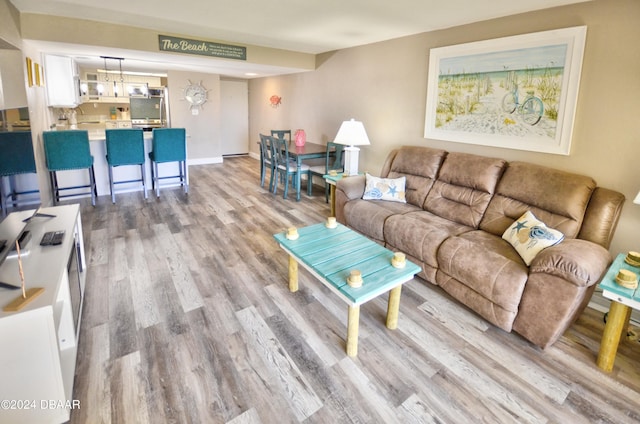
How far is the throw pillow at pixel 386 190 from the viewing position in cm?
372

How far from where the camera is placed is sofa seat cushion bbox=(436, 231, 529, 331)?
89.1 inches

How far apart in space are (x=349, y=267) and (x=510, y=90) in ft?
7.58

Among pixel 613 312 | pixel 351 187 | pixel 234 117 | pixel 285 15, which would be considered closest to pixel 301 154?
pixel 351 187

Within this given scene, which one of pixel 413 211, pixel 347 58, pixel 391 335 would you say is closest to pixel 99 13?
pixel 347 58

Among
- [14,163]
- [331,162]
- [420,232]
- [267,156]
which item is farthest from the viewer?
[267,156]

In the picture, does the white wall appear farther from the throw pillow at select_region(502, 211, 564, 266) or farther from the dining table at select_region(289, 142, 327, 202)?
the throw pillow at select_region(502, 211, 564, 266)

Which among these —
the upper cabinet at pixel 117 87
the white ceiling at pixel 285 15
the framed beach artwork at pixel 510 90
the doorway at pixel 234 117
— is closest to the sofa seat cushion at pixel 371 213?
the framed beach artwork at pixel 510 90

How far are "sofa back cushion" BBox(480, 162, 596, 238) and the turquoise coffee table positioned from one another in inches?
44.8

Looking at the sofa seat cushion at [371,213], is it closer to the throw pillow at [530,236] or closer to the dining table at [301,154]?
the throw pillow at [530,236]

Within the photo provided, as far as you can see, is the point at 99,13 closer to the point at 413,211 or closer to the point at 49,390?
the point at 49,390

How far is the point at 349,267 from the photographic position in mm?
2326

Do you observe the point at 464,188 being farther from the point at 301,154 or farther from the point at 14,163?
the point at 14,163

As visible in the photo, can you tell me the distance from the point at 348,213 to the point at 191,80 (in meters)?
5.46

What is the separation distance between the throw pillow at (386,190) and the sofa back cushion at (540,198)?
94cm
